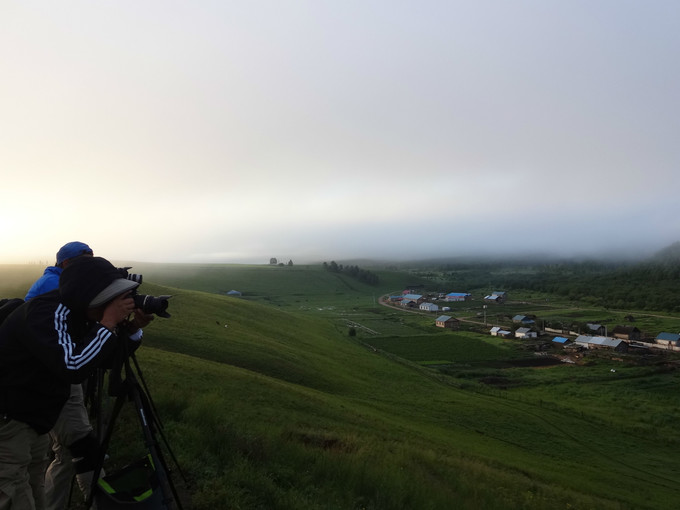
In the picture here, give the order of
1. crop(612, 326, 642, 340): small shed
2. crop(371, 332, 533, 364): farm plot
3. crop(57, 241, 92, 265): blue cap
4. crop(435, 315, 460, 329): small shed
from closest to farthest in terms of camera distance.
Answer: crop(57, 241, 92, 265): blue cap → crop(371, 332, 533, 364): farm plot → crop(612, 326, 642, 340): small shed → crop(435, 315, 460, 329): small shed

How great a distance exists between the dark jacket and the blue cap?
225 cm

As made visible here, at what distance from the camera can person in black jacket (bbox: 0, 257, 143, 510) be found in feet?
11.8

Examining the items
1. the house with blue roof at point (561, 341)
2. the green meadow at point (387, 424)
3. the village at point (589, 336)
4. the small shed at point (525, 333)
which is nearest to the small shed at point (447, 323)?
the village at point (589, 336)

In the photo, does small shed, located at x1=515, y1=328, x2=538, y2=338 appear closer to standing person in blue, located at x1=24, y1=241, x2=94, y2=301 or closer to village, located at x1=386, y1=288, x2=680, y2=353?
village, located at x1=386, y1=288, x2=680, y2=353

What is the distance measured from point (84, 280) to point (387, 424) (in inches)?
706

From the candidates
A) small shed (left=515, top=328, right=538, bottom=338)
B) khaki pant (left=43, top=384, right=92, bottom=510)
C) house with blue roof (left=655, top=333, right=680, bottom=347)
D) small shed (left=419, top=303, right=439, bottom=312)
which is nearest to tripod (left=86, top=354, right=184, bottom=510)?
khaki pant (left=43, top=384, right=92, bottom=510)

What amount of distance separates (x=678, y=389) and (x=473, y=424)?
116 ft

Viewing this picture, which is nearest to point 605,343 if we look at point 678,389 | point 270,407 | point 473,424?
point 678,389

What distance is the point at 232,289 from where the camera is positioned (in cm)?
13650

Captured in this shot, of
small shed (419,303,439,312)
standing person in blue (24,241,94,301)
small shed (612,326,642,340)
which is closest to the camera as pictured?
standing person in blue (24,241,94,301)

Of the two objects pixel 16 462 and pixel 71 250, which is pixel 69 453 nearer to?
pixel 16 462

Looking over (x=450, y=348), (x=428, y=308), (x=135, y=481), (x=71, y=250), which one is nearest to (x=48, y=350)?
(x=135, y=481)

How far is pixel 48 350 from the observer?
354cm

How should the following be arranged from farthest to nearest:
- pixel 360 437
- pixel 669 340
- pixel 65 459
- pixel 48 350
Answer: pixel 669 340, pixel 360 437, pixel 65 459, pixel 48 350
